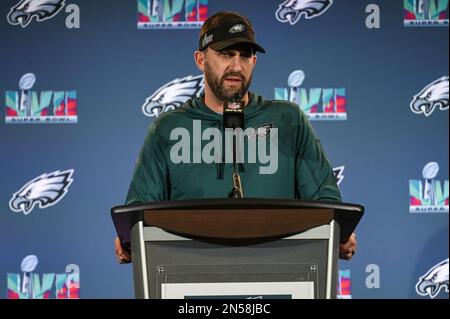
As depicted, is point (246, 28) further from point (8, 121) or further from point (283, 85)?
point (8, 121)

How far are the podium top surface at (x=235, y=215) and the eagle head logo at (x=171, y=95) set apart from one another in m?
2.81

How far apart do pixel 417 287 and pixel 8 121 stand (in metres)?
2.67

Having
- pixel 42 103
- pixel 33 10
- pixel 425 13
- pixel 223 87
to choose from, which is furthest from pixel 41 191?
pixel 425 13

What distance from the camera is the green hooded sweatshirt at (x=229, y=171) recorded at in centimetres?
229

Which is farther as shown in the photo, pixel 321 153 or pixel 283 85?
pixel 283 85

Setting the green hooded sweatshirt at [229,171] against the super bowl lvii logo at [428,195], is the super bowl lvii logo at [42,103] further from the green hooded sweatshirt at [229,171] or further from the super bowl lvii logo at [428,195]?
the super bowl lvii logo at [428,195]

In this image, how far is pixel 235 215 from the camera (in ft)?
4.50

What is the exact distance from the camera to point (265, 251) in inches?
56.0

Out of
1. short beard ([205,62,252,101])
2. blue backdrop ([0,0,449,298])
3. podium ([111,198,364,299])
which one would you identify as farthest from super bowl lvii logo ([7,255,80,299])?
podium ([111,198,364,299])

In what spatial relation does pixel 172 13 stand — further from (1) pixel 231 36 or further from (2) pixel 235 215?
(2) pixel 235 215

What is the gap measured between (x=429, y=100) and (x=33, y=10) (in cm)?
250
